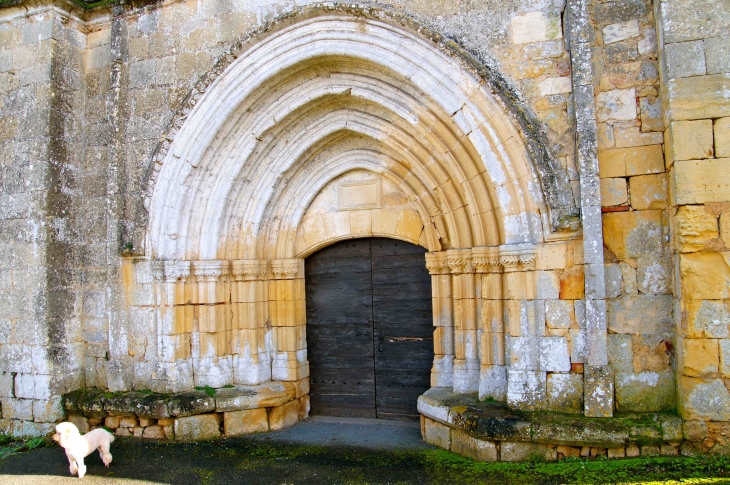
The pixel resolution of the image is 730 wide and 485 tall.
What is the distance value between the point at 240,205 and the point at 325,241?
36.1 inches

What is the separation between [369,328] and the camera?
5.47 metres

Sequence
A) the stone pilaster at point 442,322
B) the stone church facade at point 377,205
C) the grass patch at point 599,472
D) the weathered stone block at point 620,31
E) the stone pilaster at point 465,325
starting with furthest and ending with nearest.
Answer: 1. the stone pilaster at point 442,322
2. the stone pilaster at point 465,325
3. the weathered stone block at point 620,31
4. the stone church facade at point 377,205
5. the grass patch at point 599,472

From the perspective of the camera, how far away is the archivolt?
169 inches

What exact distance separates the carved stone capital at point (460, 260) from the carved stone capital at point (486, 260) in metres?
0.11

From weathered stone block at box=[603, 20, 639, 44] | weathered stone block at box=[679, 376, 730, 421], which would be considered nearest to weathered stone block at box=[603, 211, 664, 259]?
weathered stone block at box=[679, 376, 730, 421]

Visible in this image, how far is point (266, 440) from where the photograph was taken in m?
4.97

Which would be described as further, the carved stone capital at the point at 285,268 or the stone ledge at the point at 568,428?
the carved stone capital at the point at 285,268

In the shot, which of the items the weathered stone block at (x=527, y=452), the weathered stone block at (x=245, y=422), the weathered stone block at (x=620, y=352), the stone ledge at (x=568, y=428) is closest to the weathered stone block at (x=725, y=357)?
the stone ledge at (x=568, y=428)

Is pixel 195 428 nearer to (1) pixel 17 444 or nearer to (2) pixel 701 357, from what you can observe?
(1) pixel 17 444

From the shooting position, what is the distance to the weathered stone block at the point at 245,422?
199 inches

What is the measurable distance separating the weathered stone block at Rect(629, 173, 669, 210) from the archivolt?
65cm

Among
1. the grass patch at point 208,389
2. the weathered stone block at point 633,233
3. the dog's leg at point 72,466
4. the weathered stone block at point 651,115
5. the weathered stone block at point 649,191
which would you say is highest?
the weathered stone block at point 651,115

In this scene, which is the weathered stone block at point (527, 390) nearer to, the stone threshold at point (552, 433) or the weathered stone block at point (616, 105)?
the stone threshold at point (552, 433)

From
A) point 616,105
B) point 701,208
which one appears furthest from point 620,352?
point 616,105
